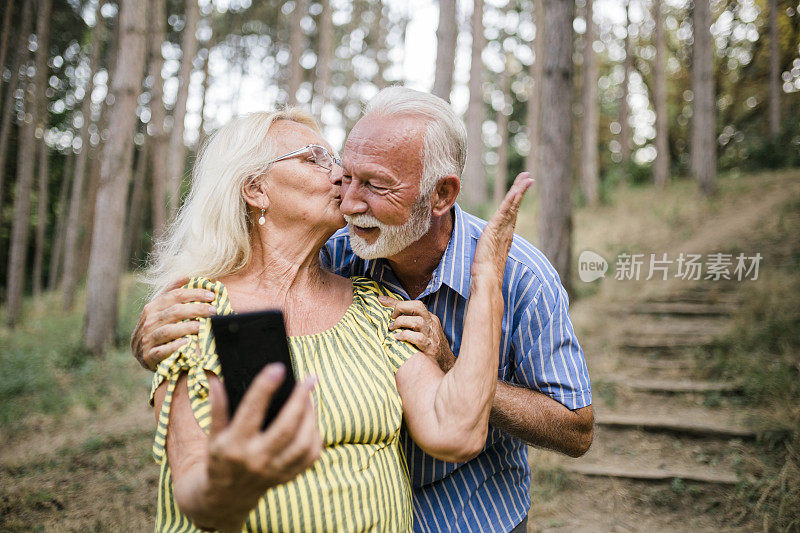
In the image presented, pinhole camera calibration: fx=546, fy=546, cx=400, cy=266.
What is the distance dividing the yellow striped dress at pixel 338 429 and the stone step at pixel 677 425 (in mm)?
4380

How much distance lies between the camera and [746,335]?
6410 mm

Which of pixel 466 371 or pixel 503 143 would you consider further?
pixel 503 143

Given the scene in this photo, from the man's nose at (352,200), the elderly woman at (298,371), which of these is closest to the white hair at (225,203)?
the elderly woman at (298,371)

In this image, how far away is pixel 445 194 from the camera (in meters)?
2.26

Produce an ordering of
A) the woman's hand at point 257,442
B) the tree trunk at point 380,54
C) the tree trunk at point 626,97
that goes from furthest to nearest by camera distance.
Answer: the tree trunk at point 626,97 → the tree trunk at point 380,54 → the woman's hand at point 257,442

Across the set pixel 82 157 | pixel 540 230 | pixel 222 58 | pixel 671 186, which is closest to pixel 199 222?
pixel 540 230

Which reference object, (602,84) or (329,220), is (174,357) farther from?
(602,84)

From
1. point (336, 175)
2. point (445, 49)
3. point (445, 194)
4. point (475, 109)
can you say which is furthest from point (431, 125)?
point (475, 109)

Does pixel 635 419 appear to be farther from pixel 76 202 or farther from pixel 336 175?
pixel 76 202

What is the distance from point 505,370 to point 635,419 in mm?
4013

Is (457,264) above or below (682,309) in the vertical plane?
above

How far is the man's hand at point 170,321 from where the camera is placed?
1646 mm

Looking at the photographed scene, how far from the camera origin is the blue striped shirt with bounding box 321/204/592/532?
6.81 feet

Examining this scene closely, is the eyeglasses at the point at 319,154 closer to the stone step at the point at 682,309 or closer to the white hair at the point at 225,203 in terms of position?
the white hair at the point at 225,203
